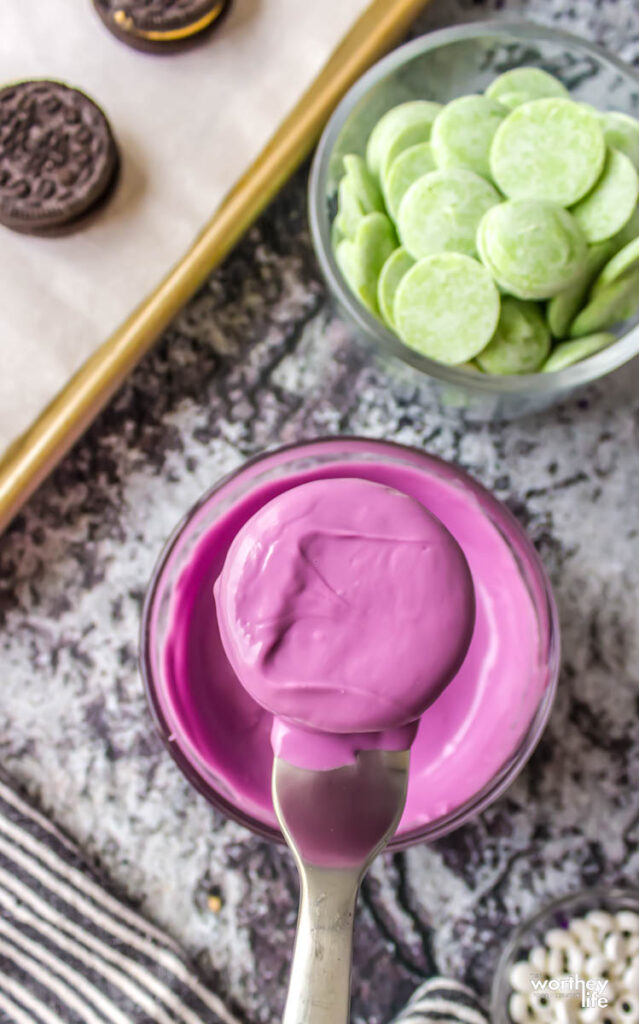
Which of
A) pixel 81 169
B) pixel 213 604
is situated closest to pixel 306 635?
pixel 213 604

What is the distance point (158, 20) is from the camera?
0.93m

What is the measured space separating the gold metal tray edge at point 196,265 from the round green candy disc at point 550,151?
21 cm

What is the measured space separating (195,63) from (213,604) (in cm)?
59

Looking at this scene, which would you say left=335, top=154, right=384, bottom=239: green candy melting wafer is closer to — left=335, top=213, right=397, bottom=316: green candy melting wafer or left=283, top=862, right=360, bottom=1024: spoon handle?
left=335, top=213, right=397, bottom=316: green candy melting wafer

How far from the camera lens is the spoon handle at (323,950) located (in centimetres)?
62

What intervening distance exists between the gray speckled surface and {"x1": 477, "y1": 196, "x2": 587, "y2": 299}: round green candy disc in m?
0.18

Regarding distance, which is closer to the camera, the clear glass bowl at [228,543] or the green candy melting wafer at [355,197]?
the clear glass bowl at [228,543]

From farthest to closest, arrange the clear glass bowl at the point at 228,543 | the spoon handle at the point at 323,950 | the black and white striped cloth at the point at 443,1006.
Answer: the black and white striped cloth at the point at 443,1006 < the clear glass bowl at the point at 228,543 < the spoon handle at the point at 323,950

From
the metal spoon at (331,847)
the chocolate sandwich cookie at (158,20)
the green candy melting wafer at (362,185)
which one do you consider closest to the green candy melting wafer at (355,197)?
the green candy melting wafer at (362,185)

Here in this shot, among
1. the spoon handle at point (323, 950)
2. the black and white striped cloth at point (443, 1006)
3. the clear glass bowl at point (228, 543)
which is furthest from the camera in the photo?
the black and white striped cloth at point (443, 1006)

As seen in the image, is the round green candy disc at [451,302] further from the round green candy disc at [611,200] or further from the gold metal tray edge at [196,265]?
the gold metal tray edge at [196,265]

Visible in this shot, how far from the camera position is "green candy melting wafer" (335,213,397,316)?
0.86m

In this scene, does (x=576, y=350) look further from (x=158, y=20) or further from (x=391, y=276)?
(x=158, y=20)

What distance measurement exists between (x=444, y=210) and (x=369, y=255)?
3.2 inches
